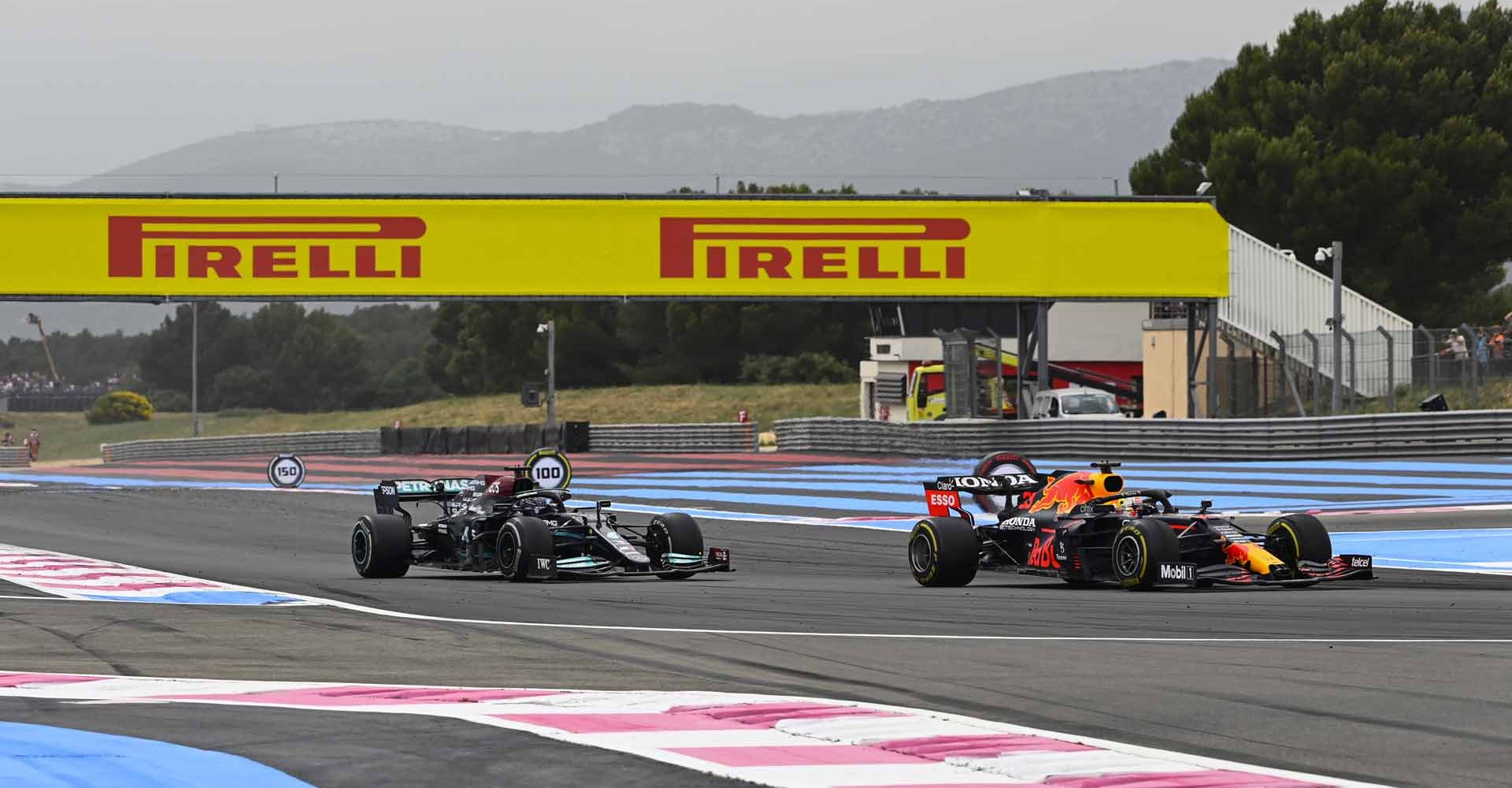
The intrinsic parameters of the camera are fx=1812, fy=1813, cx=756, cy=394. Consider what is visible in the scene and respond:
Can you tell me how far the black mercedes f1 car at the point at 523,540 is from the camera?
16234mm

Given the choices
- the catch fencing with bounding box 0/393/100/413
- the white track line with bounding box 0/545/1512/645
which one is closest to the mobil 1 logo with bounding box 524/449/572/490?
the white track line with bounding box 0/545/1512/645

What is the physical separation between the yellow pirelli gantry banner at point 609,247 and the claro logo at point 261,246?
33mm

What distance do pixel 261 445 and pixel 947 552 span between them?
49.7 meters

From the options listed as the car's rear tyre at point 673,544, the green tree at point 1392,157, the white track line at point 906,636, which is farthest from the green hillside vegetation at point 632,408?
the white track line at point 906,636

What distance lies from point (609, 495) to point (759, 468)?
7.70 metres

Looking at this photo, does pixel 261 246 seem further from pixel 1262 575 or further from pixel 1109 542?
pixel 1262 575

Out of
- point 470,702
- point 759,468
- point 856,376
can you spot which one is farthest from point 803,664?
point 856,376

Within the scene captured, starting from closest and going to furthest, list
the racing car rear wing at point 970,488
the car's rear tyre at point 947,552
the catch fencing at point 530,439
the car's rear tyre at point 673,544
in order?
the car's rear tyre at point 947,552, the car's rear tyre at point 673,544, the racing car rear wing at point 970,488, the catch fencing at point 530,439

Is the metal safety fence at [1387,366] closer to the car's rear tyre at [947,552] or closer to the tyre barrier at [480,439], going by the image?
the car's rear tyre at [947,552]

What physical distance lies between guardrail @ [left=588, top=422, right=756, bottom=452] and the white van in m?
14.2

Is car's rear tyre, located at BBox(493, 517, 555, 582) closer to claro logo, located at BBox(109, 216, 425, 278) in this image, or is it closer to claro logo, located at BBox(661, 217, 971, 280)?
claro logo, located at BBox(661, 217, 971, 280)

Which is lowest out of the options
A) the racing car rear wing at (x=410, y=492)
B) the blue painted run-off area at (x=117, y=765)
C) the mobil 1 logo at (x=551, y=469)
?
the blue painted run-off area at (x=117, y=765)

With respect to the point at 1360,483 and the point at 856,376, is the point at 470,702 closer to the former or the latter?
the point at 1360,483

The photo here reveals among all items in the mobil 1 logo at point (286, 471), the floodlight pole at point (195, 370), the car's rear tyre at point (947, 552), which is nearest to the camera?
the car's rear tyre at point (947, 552)
